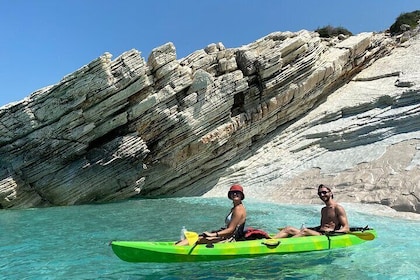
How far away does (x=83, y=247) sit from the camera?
11508 millimetres

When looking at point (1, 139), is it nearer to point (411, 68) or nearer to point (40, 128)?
point (40, 128)

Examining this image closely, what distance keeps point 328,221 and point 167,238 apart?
15.0 ft

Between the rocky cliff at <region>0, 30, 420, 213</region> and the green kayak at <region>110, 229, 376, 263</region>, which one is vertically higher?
the rocky cliff at <region>0, 30, 420, 213</region>

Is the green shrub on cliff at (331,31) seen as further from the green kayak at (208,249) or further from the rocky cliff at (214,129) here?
the green kayak at (208,249)

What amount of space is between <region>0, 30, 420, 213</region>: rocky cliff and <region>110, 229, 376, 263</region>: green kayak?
9054mm

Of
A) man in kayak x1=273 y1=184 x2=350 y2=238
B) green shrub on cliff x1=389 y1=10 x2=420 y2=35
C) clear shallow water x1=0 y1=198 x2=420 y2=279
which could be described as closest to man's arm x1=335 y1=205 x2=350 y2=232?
man in kayak x1=273 y1=184 x2=350 y2=238

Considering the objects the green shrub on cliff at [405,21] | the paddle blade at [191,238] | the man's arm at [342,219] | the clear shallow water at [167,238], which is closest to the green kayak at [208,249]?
the paddle blade at [191,238]

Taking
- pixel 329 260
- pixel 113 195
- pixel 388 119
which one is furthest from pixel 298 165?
pixel 329 260

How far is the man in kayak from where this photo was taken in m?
10.2

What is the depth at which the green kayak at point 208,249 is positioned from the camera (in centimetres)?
879

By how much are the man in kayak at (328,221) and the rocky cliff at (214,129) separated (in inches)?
296

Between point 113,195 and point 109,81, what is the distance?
20.5ft

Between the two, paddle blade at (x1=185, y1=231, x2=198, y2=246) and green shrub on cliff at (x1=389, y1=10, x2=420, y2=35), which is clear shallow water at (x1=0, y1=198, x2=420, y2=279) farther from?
green shrub on cliff at (x1=389, y1=10, x2=420, y2=35)

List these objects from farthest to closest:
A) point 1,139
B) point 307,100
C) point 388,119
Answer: point 307,100 < point 388,119 < point 1,139
